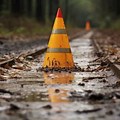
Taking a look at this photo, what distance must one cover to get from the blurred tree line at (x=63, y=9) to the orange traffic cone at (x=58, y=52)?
3226 cm

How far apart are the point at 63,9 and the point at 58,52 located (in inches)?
3807

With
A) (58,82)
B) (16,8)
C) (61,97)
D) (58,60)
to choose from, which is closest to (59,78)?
(58,82)

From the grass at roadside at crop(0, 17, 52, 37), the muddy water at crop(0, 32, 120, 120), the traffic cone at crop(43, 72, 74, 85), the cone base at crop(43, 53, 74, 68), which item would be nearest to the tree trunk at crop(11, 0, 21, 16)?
the grass at roadside at crop(0, 17, 52, 37)

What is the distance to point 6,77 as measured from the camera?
7.94m

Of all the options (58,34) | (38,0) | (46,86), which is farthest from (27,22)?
(46,86)

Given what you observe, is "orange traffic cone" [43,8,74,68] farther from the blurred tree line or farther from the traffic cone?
the blurred tree line

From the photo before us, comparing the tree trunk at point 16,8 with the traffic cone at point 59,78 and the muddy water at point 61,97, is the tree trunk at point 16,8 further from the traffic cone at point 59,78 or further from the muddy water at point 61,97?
the muddy water at point 61,97

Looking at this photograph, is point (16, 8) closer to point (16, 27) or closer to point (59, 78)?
point (16, 27)

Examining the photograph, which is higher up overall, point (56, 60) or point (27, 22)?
point (27, 22)

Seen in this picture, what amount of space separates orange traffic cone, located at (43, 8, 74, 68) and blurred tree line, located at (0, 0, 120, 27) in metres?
32.3

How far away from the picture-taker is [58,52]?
9.63m

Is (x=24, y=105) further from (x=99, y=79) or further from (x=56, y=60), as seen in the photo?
(x=56, y=60)

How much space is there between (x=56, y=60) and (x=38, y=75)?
1.16 metres

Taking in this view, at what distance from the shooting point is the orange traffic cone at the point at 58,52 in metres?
9.55
